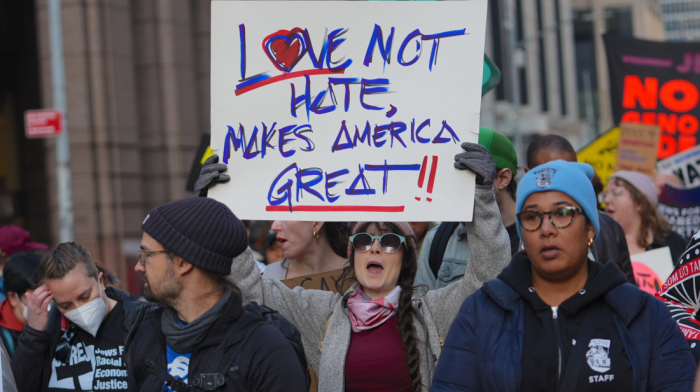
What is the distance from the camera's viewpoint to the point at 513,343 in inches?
104

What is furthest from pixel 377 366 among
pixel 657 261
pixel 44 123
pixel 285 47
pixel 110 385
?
pixel 44 123

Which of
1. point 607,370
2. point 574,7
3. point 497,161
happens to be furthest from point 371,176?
point 574,7

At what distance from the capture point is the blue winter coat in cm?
253

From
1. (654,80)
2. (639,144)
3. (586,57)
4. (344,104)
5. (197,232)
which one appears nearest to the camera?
(197,232)

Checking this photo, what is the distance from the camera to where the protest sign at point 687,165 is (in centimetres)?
751

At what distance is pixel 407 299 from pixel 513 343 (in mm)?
840

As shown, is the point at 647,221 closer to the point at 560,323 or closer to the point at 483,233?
the point at 483,233

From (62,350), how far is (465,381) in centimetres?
220

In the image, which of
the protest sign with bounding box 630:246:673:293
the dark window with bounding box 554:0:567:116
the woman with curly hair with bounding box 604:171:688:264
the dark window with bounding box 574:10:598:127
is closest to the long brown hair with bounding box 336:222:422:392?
the protest sign with bounding box 630:246:673:293

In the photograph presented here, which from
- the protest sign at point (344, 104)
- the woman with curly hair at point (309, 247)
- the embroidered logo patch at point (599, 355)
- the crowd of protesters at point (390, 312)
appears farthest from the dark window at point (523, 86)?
the embroidered logo patch at point (599, 355)

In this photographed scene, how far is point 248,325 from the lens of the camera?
2.66m

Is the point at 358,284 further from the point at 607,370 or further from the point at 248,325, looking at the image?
the point at 607,370

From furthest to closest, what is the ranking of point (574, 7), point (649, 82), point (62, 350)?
1. point (574, 7)
2. point (649, 82)
3. point (62, 350)

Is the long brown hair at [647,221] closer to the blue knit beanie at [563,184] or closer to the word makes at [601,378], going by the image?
the blue knit beanie at [563,184]
